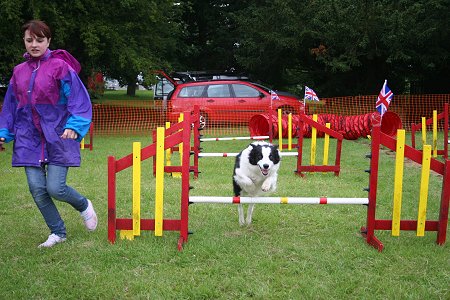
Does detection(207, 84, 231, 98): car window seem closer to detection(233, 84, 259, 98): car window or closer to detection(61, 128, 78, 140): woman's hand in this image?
detection(233, 84, 259, 98): car window

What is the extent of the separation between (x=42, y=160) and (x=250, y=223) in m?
2.22

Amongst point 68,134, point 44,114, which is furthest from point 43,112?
point 68,134

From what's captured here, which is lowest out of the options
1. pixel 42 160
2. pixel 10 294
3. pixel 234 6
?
pixel 10 294

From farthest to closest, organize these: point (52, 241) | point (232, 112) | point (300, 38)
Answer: point (300, 38), point (232, 112), point (52, 241)

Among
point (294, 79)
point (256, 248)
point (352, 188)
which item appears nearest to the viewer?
point (256, 248)

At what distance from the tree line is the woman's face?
9.12 metres

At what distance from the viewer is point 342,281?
11.1 feet

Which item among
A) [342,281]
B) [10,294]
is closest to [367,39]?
[342,281]

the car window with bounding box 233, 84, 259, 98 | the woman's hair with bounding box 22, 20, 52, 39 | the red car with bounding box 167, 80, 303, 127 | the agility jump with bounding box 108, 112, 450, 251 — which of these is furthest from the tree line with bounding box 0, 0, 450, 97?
the agility jump with bounding box 108, 112, 450, 251

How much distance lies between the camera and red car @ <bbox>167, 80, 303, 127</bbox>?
567 inches

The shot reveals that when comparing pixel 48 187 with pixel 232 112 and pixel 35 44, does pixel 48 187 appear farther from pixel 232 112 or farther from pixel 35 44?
pixel 232 112

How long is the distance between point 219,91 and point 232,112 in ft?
3.11

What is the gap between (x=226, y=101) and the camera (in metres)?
14.7

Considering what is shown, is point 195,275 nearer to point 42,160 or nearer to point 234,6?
point 42,160
